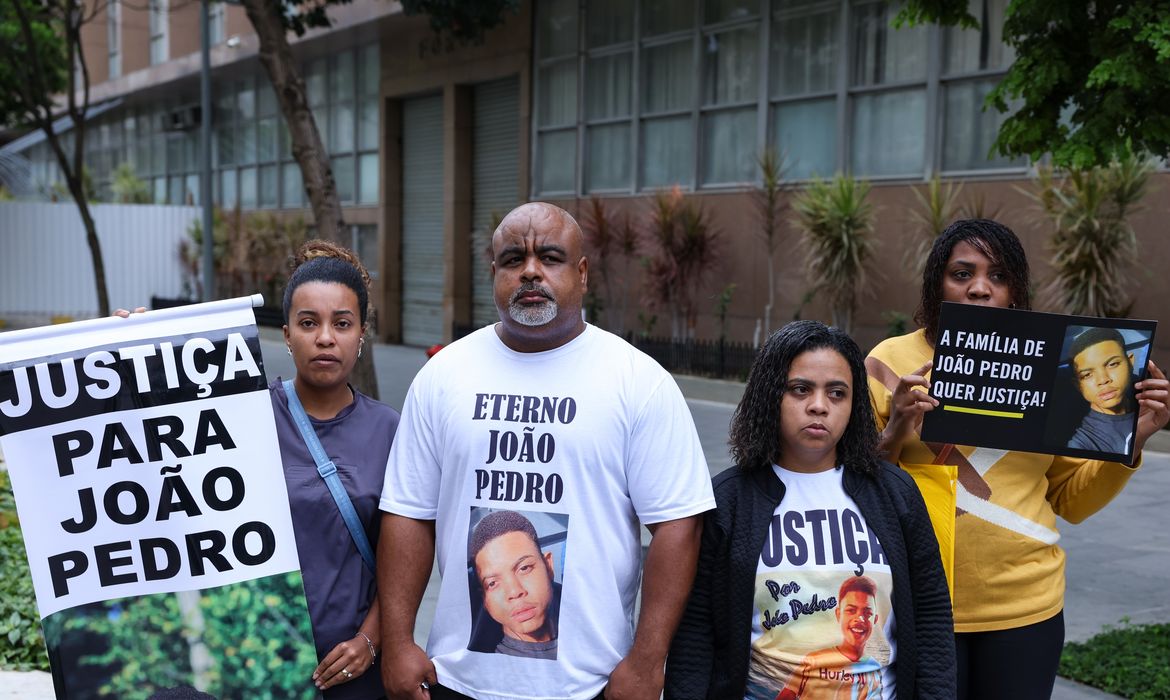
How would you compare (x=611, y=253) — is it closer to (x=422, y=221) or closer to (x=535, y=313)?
(x=422, y=221)

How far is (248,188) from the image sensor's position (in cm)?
3019

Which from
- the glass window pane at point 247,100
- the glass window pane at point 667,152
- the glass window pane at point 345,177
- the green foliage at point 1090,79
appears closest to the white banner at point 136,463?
the green foliage at point 1090,79

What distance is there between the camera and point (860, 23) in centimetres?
1475

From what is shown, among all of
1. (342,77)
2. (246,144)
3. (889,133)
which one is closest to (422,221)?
(342,77)

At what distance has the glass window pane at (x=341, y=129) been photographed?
84.6ft

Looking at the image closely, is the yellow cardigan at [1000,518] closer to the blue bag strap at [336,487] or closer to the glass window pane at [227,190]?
the blue bag strap at [336,487]

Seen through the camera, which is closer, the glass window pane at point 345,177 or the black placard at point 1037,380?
the black placard at point 1037,380

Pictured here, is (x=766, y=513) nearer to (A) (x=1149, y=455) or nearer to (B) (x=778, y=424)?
(B) (x=778, y=424)

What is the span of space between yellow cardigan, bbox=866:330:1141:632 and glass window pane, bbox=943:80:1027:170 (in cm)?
1061

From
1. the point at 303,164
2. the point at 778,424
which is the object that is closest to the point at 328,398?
the point at 778,424

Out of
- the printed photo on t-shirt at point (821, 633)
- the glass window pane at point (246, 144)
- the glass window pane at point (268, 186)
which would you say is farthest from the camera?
the glass window pane at point (246, 144)

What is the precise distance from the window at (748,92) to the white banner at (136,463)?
1044cm

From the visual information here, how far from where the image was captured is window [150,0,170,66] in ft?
114

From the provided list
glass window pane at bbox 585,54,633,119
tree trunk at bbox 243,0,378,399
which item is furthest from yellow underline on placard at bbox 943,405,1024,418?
glass window pane at bbox 585,54,633,119
